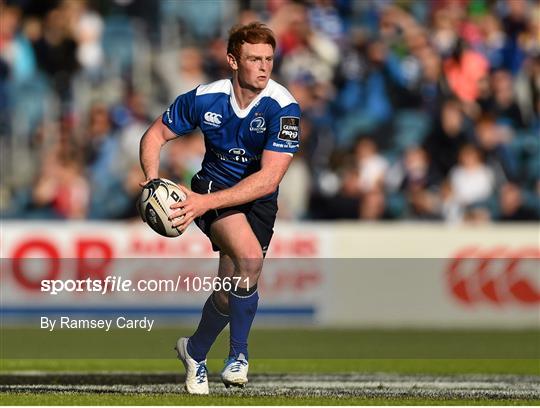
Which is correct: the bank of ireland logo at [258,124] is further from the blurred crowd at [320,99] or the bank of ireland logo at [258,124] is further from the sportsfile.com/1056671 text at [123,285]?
the blurred crowd at [320,99]

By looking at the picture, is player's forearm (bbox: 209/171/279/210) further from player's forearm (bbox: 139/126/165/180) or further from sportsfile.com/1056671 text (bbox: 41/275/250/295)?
sportsfile.com/1056671 text (bbox: 41/275/250/295)

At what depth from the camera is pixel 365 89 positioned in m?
20.4

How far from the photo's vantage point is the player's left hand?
873cm

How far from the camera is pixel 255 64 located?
29.5 feet

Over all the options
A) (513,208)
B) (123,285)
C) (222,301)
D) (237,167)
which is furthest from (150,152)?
(513,208)

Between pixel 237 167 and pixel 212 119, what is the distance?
15.9 inches

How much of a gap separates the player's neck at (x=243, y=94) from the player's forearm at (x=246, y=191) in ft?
1.56

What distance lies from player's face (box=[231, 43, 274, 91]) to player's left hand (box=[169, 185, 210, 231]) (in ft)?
2.69

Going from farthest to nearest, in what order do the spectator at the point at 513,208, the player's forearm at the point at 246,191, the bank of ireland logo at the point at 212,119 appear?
the spectator at the point at 513,208, the bank of ireland logo at the point at 212,119, the player's forearm at the point at 246,191

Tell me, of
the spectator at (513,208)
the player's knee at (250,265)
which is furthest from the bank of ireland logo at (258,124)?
the spectator at (513,208)

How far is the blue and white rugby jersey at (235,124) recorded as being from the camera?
913 centimetres

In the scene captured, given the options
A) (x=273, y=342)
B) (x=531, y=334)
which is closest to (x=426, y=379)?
(x=273, y=342)

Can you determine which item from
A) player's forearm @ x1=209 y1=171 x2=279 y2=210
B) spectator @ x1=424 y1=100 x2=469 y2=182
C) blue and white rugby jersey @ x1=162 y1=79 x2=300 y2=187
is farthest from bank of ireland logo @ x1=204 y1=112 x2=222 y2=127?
spectator @ x1=424 y1=100 x2=469 y2=182

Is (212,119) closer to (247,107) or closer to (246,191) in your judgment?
(247,107)
